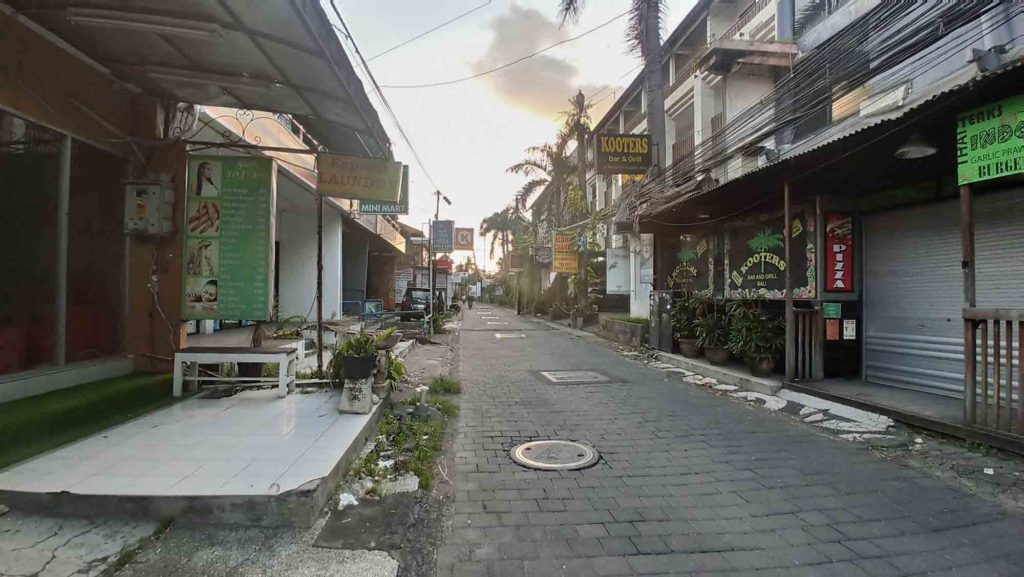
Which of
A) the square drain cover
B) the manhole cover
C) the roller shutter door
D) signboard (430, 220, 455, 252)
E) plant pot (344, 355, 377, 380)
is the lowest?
the manhole cover

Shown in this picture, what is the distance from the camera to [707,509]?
347 centimetres

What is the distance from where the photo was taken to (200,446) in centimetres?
391

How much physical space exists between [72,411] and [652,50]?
45.4 ft

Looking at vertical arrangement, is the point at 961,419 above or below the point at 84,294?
below

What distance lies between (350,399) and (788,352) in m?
6.50

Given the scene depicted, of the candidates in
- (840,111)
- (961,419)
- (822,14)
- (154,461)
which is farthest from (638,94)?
(154,461)

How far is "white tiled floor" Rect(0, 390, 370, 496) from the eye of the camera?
3109 millimetres

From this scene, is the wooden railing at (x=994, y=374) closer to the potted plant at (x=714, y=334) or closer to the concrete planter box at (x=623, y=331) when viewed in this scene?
the potted plant at (x=714, y=334)

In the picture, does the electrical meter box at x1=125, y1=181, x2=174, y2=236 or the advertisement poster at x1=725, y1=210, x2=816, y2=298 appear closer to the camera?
the electrical meter box at x1=125, y1=181, x2=174, y2=236

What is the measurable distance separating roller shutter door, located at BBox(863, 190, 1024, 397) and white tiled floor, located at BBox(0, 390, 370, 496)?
7.34 m

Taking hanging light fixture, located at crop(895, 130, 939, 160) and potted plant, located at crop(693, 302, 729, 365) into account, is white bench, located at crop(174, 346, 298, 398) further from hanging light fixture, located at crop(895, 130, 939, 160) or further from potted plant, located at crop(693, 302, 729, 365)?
potted plant, located at crop(693, 302, 729, 365)

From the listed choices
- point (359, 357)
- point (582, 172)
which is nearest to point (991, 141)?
point (359, 357)

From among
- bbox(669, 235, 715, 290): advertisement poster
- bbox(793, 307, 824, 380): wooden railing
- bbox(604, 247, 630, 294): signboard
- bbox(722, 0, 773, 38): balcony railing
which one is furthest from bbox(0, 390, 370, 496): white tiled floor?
bbox(604, 247, 630, 294): signboard

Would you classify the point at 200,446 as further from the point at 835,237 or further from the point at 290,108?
the point at 835,237
